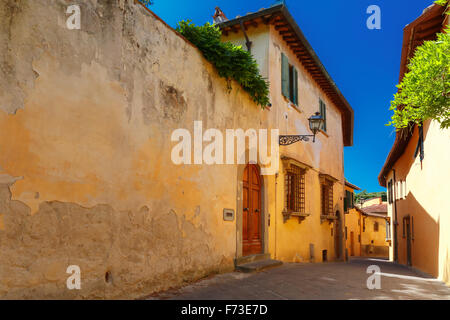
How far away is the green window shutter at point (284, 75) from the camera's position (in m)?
11.1

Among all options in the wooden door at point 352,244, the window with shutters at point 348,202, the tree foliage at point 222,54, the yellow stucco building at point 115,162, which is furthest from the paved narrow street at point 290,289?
the wooden door at point 352,244

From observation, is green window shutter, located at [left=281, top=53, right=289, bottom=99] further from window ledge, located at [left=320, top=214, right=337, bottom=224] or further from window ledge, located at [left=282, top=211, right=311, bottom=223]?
window ledge, located at [left=320, top=214, right=337, bottom=224]

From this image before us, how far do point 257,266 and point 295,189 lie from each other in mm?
4447

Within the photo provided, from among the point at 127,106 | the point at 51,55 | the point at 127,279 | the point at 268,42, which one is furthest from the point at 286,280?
the point at 268,42

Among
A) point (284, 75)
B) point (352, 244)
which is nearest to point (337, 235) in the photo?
point (284, 75)

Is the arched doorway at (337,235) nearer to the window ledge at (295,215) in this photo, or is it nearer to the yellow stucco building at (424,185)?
the yellow stucco building at (424,185)

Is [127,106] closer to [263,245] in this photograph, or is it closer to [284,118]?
[263,245]

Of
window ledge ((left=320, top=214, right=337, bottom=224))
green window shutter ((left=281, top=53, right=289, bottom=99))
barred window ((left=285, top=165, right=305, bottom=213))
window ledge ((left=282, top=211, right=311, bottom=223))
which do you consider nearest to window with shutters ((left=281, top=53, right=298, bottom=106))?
green window shutter ((left=281, top=53, right=289, bottom=99))

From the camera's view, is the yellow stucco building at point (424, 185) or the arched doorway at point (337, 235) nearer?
the yellow stucco building at point (424, 185)

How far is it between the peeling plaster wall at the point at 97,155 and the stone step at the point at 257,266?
1069 mm

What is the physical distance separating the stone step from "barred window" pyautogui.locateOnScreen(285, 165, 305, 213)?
270 centimetres

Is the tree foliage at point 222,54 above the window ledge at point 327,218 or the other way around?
above

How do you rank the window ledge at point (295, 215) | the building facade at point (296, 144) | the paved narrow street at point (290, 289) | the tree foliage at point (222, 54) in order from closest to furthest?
the paved narrow street at point (290, 289), the tree foliage at point (222, 54), the building facade at point (296, 144), the window ledge at point (295, 215)
